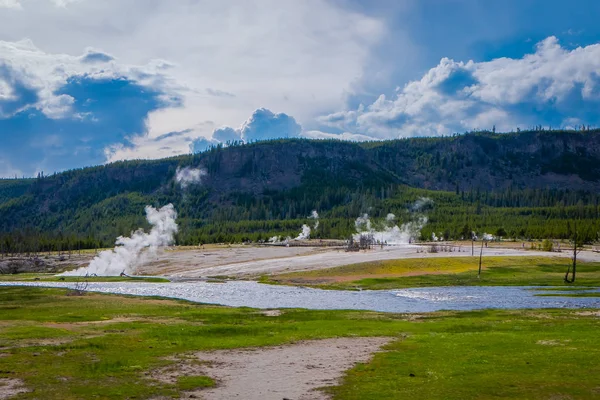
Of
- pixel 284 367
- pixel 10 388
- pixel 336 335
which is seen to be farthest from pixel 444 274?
pixel 10 388

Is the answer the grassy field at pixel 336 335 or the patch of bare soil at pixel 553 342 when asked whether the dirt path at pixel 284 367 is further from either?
the patch of bare soil at pixel 553 342

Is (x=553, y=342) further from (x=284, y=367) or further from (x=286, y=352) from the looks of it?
(x=284, y=367)

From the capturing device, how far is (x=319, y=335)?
138 feet

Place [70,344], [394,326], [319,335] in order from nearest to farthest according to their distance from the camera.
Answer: [70,344] → [319,335] → [394,326]

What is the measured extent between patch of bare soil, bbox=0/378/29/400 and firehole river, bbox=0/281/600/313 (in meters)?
43.8

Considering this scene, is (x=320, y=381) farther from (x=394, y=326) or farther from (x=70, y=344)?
(x=394, y=326)

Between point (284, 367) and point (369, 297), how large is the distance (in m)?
51.3

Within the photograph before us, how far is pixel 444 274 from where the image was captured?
109 metres

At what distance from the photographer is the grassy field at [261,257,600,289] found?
9625 cm

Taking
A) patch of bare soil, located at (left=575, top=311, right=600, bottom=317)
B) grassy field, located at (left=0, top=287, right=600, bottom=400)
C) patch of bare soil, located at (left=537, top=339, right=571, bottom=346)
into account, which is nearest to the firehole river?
patch of bare soil, located at (left=575, top=311, right=600, bottom=317)

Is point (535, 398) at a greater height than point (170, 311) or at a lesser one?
greater

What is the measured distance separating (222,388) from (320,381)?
4652mm

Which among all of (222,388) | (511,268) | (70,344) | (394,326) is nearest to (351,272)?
(511,268)

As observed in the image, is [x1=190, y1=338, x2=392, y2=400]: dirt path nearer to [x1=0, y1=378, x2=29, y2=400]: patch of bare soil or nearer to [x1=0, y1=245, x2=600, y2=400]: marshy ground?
[x1=0, y1=245, x2=600, y2=400]: marshy ground
